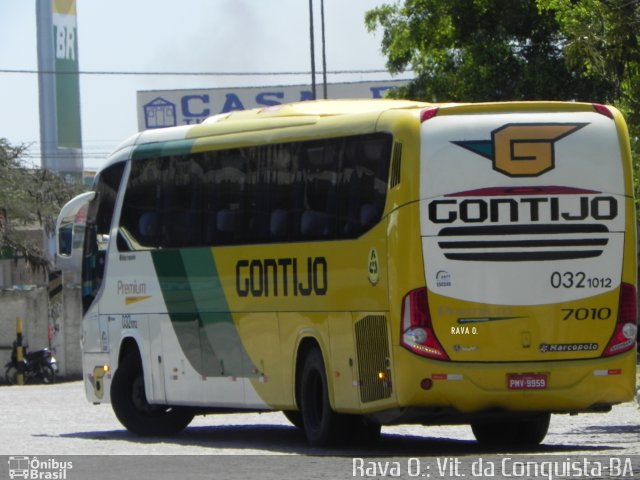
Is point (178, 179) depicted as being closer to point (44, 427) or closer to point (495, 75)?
point (44, 427)

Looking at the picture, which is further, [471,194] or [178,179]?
[178,179]

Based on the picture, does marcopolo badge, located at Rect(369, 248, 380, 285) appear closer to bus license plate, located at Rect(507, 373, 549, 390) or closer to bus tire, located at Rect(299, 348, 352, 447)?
bus tire, located at Rect(299, 348, 352, 447)

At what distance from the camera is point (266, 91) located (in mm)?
85062

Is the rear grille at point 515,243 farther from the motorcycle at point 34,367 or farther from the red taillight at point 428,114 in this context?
the motorcycle at point 34,367

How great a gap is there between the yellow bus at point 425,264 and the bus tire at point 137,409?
2.08 meters

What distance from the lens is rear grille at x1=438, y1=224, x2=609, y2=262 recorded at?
584 inches

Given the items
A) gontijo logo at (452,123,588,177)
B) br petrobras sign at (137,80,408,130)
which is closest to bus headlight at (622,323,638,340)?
gontijo logo at (452,123,588,177)

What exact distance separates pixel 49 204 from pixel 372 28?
1811cm

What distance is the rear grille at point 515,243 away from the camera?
1484 cm

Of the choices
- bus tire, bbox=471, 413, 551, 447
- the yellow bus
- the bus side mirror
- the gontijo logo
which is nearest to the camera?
the yellow bus

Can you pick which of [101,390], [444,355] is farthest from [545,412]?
[101,390]

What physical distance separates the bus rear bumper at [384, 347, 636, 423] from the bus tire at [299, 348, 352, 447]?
1.35 m

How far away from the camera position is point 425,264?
48.5ft

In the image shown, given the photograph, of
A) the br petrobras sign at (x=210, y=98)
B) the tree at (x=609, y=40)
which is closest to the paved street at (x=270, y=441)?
the tree at (x=609, y=40)
